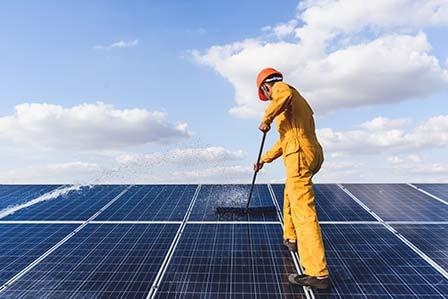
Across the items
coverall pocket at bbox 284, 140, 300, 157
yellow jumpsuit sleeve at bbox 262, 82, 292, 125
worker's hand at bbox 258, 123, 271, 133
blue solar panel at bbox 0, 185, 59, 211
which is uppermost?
yellow jumpsuit sleeve at bbox 262, 82, 292, 125

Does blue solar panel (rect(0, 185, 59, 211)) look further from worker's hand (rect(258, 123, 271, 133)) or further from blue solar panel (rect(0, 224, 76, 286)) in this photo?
worker's hand (rect(258, 123, 271, 133))

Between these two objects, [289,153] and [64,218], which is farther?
[64,218]

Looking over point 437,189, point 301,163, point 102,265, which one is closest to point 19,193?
point 102,265

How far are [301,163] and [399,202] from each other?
4321mm

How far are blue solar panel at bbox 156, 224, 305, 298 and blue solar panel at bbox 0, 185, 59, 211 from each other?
477cm

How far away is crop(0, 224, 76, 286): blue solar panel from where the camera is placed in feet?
15.7

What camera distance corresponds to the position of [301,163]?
4215mm

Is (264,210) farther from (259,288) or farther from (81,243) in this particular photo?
(81,243)

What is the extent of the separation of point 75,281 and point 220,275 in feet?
6.47

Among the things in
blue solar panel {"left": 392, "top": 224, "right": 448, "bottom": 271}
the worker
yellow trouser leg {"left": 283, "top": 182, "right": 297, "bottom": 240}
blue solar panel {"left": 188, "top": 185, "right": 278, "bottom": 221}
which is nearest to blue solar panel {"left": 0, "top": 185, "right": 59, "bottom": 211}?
blue solar panel {"left": 188, "top": 185, "right": 278, "bottom": 221}

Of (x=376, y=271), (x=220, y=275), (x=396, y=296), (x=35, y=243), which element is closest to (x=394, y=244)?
(x=376, y=271)

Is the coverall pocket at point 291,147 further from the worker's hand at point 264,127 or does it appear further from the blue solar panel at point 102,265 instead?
the blue solar panel at point 102,265

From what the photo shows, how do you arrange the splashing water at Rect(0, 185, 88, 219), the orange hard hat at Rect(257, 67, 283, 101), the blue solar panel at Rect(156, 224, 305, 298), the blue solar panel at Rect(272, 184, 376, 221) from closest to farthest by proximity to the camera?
the blue solar panel at Rect(156, 224, 305, 298) < the orange hard hat at Rect(257, 67, 283, 101) < the blue solar panel at Rect(272, 184, 376, 221) < the splashing water at Rect(0, 185, 88, 219)

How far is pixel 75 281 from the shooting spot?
4.26 meters
